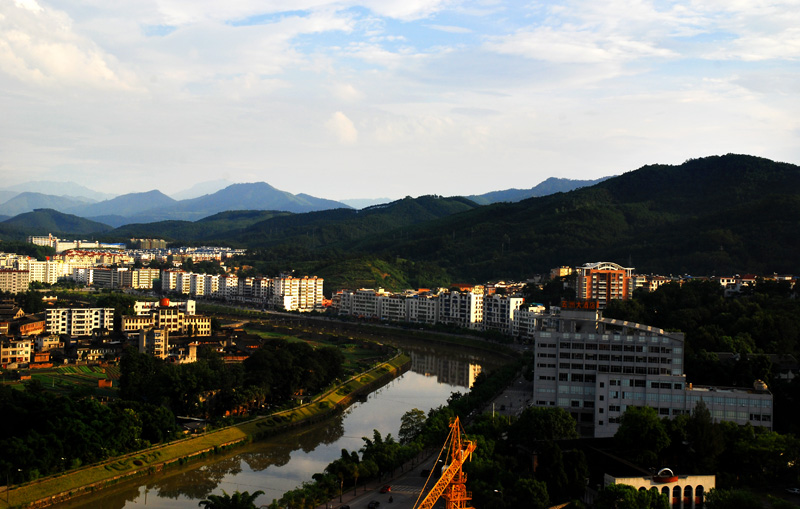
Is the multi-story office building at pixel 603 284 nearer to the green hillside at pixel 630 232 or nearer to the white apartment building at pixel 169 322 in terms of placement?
the green hillside at pixel 630 232

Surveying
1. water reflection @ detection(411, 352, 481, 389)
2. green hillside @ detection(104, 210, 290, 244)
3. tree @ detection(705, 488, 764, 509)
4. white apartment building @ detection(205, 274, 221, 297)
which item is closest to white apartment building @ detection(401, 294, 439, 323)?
water reflection @ detection(411, 352, 481, 389)

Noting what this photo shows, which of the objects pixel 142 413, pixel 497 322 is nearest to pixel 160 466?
pixel 142 413

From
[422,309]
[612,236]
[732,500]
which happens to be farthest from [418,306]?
[732,500]

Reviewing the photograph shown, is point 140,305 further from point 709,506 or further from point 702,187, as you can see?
point 702,187

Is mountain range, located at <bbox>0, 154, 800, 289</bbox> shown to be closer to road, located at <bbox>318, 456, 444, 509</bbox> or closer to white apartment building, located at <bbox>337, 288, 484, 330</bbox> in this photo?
white apartment building, located at <bbox>337, 288, 484, 330</bbox>

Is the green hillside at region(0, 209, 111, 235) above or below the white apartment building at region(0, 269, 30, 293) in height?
above
